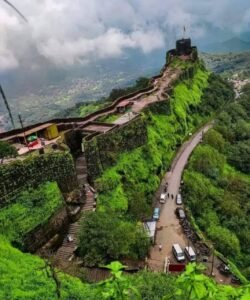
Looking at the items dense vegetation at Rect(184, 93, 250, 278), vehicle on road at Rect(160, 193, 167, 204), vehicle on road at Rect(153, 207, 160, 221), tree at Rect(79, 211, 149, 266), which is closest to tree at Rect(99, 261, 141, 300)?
tree at Rect(79, 211, 149, 266)

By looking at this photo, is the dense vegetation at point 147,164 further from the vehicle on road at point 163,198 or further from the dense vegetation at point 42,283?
the dense vegetation at point 42,283

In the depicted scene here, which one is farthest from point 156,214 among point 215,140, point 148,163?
Answer: point 215,140

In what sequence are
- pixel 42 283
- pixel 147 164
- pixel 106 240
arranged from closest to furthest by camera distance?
pixel 42 283, pixel 106 240, pixel 147 164

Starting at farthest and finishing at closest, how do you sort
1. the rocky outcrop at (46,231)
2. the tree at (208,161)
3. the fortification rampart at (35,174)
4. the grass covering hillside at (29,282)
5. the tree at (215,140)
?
1. the tree at (215,140)
2. the tree at (208,161)
3. the fortification rampart at (35,174)
4. the rocky outcrop at (46,231)
5. the grass covering hillside at (29,282)

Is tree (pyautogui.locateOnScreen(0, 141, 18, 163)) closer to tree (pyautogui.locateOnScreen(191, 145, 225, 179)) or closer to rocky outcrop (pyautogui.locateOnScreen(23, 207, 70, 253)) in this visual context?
rocky outcrop (pyautogui.locateOnScreen(23, 207, 70, 253))

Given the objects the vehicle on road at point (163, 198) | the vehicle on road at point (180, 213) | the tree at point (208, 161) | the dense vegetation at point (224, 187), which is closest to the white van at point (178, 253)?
the vehicle on road at point (180, 213)

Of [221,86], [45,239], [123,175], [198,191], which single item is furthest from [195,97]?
[45,239]

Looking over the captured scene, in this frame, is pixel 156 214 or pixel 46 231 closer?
pixel 46 231

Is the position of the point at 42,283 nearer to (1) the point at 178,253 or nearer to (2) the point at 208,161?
(1) the point at 178,253
